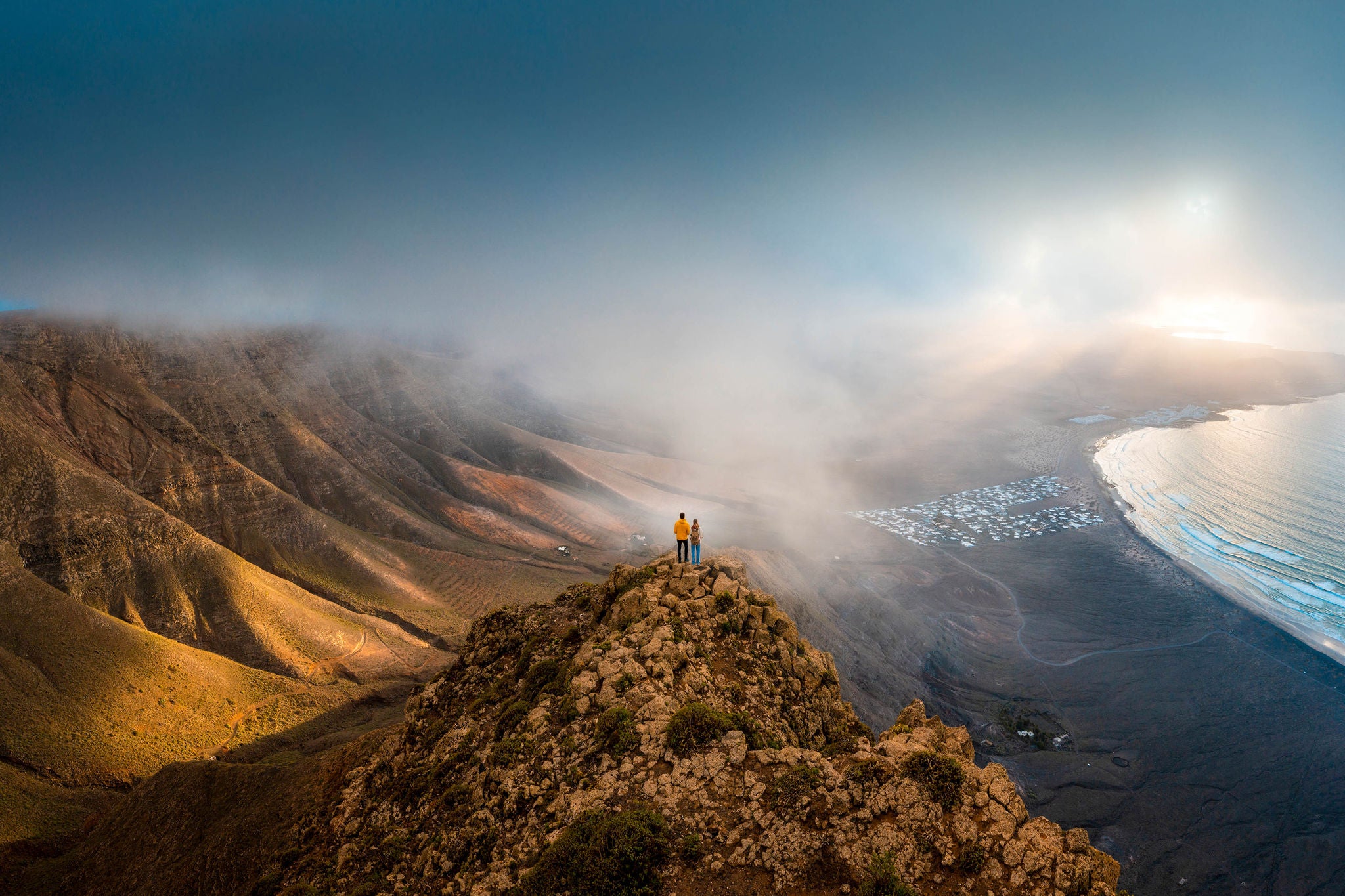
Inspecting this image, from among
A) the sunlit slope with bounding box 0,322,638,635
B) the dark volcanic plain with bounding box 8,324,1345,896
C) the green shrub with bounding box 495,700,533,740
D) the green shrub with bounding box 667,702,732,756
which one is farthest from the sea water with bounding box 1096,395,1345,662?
the sunlit slope with bounding box 0,322,638,635

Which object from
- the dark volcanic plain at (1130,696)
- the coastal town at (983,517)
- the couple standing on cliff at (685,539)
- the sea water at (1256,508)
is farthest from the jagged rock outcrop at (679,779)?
the coastal town at (983,517)

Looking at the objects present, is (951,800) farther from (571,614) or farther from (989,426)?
(989,426)

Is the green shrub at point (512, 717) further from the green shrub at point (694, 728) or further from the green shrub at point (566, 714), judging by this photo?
the green shrub at point (694, 728)

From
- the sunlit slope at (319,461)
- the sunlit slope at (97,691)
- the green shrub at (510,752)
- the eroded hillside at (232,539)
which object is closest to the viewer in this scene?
the green shrub at (510,752)

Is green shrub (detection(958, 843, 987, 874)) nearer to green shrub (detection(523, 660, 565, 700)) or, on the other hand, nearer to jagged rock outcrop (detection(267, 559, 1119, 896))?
jagged rock outcrop (detection(267, 559, 1119, 896))

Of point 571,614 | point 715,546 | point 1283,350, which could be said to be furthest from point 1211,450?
point 1283,350

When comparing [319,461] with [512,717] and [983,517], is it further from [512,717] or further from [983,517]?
[983,517]
